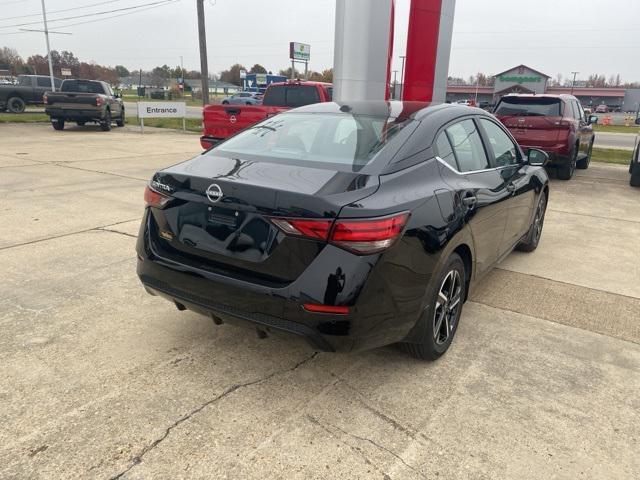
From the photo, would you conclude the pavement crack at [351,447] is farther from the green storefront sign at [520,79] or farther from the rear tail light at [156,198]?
the green storefront sign at [520,79]

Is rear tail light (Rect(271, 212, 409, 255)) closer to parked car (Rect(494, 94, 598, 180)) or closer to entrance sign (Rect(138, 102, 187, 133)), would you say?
parked car (Rect(494, 94, 598, 180))

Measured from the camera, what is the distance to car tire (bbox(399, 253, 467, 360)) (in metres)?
2.87

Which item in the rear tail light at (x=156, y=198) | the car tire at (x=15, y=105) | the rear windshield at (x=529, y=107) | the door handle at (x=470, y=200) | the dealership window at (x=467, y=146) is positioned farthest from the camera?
the car tire at (x=15, y=105)

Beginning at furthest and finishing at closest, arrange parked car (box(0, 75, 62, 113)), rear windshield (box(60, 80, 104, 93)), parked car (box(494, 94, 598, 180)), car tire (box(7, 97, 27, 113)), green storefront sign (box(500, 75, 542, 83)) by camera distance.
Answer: green storefront sign (box(500, 75, 542, 83)) → car tire (box(7, 97, 27, 113)) → parked car (box(0, 75, 62, 113)) → rear windshield (box(60, 80, 104, 93)) → parked car (box(494, 94, 598, 180))

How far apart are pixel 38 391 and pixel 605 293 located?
435cm

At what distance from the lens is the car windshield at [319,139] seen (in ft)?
9.65

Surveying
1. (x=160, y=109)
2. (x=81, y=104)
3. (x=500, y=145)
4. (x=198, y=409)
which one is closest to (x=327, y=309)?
(x=198, y=409)

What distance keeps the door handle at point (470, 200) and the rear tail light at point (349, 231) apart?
90 centimetres

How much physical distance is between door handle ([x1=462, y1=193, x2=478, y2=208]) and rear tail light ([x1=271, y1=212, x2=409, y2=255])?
0.90 m

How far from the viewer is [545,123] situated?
378 inches

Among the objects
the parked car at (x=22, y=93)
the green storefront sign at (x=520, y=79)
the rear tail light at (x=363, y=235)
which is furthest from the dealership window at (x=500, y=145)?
the green storefront sign at (x=520, y=79)

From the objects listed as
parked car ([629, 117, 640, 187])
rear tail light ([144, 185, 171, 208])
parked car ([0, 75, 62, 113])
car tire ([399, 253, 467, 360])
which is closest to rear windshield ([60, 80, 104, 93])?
parked car ([0, 75, 62, 113])

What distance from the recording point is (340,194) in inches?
95.6

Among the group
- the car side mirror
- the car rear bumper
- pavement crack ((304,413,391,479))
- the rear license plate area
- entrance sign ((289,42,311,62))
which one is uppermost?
entrance sign ((289,42,311,62))
